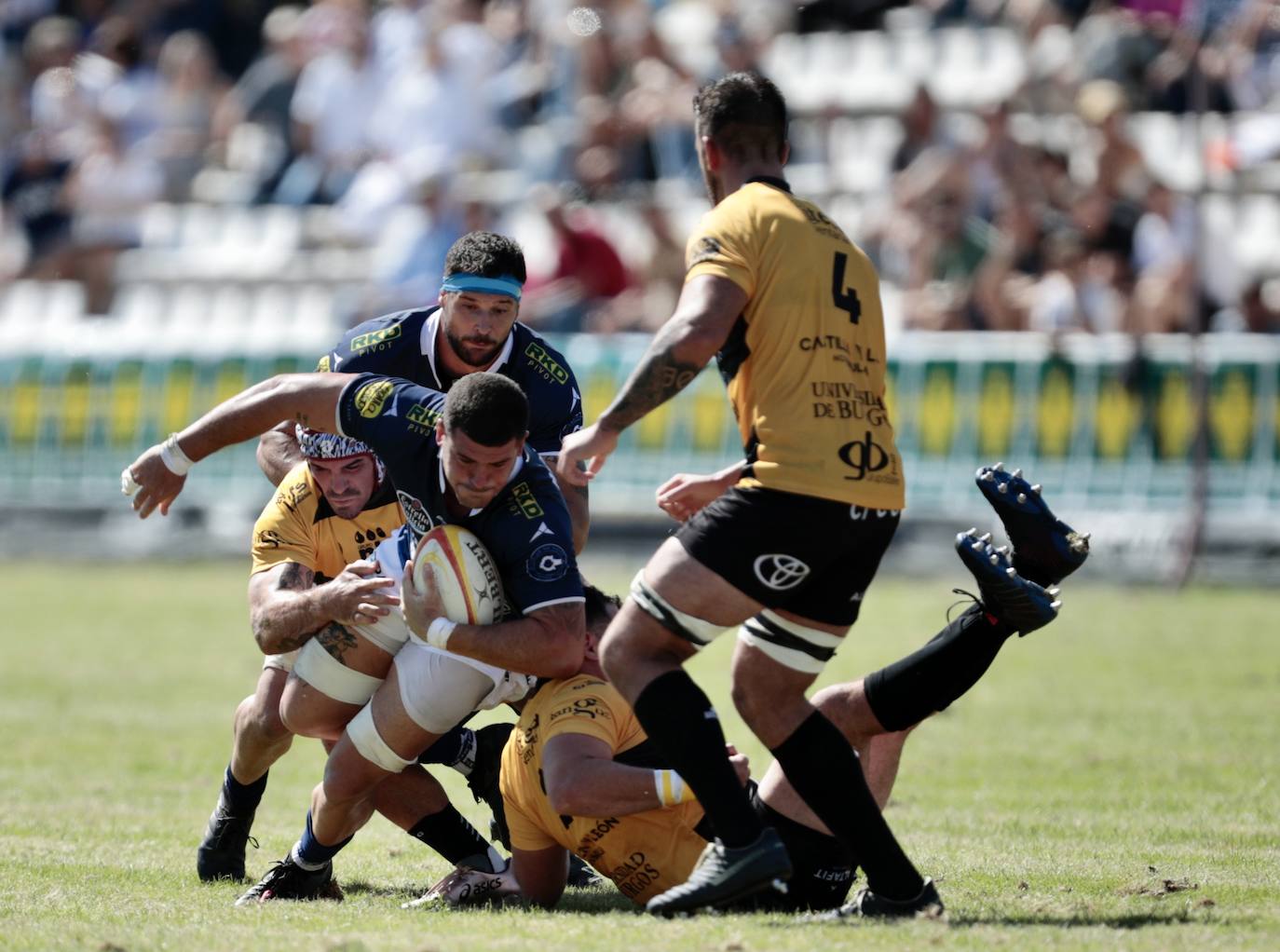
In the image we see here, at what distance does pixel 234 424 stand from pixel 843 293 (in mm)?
2117

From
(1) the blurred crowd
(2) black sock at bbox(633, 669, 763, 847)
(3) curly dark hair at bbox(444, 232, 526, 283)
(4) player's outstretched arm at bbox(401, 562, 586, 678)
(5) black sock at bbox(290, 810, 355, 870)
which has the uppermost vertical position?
(1) the blurred crowd

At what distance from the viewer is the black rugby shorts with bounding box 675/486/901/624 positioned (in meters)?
5.83

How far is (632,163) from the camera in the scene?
19.7 metres

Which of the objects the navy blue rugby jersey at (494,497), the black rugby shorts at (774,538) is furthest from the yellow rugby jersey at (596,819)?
the black rugby shorts at (774,538)

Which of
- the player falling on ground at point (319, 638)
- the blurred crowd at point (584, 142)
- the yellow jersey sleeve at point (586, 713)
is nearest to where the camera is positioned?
the yellow jersey sleeve at point (586, 713)

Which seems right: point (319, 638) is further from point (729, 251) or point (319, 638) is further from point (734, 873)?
point (729, 251)

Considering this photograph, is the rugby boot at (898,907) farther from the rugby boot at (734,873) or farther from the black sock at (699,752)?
the black sock at (699,752)

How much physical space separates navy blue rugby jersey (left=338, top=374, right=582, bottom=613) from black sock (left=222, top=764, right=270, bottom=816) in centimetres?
142

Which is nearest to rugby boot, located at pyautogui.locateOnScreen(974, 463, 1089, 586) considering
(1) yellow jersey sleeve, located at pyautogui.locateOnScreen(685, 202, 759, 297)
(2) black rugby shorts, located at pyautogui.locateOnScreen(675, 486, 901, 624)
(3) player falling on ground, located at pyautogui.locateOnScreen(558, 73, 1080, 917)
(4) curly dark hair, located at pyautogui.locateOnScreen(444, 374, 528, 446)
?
(3) player falling on ground, located at pyautogui.locateOnScreen(558, 73, 1080, 917)

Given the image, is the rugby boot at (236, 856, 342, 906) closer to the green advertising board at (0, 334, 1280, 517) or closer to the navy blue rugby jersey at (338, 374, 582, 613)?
the navy blue rugby jersey at (338, 374, 582, 613)

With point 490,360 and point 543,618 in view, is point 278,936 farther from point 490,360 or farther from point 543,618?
point 490,360

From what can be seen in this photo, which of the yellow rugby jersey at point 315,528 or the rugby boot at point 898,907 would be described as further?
the yellow rugby jersey at point 315,528

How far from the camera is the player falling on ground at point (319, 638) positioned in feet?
22.2

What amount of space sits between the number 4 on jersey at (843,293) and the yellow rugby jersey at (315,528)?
2.28 m
